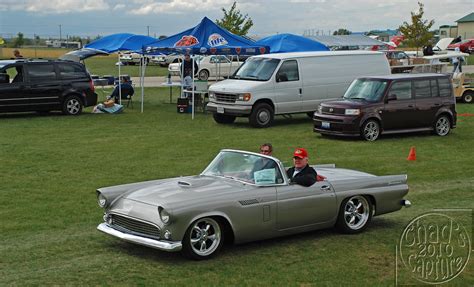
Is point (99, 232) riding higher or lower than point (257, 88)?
lower

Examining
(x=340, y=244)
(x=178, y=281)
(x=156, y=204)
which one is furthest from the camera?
(x=340, y=244)

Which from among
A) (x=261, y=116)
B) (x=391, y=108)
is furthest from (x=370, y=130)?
(x=261, y=116)

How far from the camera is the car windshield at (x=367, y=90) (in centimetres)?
1877

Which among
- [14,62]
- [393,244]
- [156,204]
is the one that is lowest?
[393,244]

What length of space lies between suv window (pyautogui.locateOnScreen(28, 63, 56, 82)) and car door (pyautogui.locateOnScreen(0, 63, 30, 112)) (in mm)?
270

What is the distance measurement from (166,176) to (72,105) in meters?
11.2

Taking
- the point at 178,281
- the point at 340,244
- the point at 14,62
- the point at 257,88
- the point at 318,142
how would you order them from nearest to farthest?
the point at 178,281 < the point at 340,244 < the point at 318,142 < the point at 257,88 < the point at 14,62

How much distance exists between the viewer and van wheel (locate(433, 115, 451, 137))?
19516mm

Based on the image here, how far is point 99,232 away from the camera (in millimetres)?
9141

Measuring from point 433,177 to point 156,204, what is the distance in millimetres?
7290

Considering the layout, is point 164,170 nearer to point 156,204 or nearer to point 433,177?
point 433,177

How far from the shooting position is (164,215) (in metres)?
7.79

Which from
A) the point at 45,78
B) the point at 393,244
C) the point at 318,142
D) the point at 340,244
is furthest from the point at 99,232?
the point at 45,78

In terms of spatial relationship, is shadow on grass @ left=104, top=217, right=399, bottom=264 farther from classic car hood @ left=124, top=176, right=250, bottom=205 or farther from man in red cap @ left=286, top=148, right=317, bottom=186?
man in red cap @ left=286, top=148, right=317, bottom=186
